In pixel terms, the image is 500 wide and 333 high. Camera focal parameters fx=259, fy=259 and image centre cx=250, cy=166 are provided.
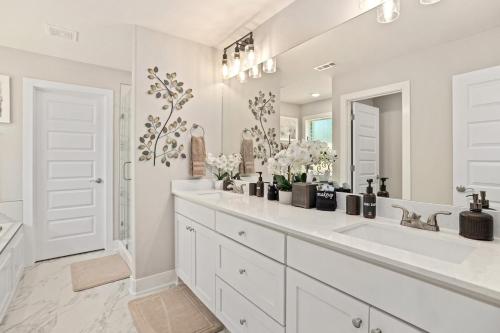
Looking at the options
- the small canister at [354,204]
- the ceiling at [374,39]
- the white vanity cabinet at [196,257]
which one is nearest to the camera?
the ceiling at [374,39]

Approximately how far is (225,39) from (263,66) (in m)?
0.62

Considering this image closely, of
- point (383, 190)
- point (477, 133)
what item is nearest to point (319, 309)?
point (383, 190)

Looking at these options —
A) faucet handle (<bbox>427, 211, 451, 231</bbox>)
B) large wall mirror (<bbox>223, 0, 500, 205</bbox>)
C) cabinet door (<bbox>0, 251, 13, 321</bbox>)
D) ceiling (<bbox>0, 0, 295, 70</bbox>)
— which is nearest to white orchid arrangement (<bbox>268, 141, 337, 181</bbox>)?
large wall mirror (<bbox>223, 0, 500, 205</bbox>)

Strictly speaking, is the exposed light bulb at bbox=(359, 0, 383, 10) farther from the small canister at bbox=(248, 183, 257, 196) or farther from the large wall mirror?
the small canister at bbox=(248, 183, 257, 196)

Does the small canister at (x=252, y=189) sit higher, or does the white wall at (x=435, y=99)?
the white wall at (x=435, y=99)

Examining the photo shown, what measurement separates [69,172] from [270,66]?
8.90 feet

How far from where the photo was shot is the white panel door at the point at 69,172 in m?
2.98

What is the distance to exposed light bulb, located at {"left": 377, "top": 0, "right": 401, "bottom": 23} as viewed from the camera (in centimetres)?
136

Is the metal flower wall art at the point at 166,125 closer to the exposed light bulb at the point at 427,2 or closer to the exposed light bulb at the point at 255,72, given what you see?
the exposed light bulb at the point at 255,72

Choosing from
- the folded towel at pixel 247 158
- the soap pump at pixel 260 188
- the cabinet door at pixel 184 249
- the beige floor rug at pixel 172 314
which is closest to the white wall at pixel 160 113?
the cabinet door at pixel 184 249

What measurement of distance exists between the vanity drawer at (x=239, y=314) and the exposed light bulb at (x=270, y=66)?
64.3 inches

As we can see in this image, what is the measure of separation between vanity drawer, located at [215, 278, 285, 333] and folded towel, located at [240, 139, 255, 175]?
3.36 ft

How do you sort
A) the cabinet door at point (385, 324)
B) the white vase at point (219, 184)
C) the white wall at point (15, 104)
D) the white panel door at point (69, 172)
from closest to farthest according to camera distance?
1. the cabinet door at point (385, 324)
2. the white vase at point (219, 184)
3. the white wall at point (15, 104)
4. the white panel door at point (69, 172)

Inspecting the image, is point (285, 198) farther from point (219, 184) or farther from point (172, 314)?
point (172, 314)
